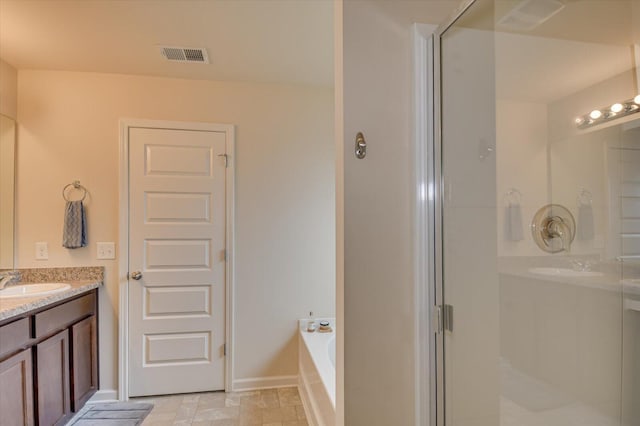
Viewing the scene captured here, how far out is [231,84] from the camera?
275 centimetres

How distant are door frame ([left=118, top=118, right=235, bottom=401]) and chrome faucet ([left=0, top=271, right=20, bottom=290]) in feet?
2.03

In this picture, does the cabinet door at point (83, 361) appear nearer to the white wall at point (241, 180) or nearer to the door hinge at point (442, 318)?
the white wall at point (241, 180)

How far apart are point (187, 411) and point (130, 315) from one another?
2.67 ft

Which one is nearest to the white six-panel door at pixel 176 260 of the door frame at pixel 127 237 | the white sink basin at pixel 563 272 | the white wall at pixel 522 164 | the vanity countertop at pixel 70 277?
the door frame at pixel 127 237

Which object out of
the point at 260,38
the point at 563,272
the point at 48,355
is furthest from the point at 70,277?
the point at 563,272

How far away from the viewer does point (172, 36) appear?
2088 millimetres

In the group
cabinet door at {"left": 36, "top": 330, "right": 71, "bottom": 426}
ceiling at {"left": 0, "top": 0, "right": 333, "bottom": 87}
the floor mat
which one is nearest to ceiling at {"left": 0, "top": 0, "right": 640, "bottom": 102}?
ceiling at {"left": 0, "top": 0, "right": 333, "bottom": 87}

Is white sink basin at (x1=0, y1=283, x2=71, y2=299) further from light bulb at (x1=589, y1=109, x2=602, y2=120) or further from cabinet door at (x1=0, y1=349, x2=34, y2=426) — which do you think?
light bulb at (x1=589, y1=109, x2=602, y2=120)

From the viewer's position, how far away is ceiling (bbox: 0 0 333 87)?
71.2 inches

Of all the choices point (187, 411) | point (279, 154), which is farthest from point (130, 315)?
point (279, 154)

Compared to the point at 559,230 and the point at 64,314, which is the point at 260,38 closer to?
the point at 559,230

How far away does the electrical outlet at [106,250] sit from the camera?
8.46 feet

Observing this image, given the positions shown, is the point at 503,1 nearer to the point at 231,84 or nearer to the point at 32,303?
the point at 231,84

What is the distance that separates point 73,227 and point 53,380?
3.30ft
